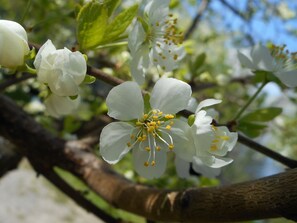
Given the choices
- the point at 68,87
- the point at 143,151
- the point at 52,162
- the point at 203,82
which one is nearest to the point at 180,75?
the point at 203,82

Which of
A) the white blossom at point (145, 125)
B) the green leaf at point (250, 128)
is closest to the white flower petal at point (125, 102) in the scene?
the white blossom at point (145, 125)

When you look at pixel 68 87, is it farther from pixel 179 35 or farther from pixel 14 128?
pixel 14 128

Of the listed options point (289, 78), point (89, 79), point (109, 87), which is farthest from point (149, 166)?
point (109, 87)

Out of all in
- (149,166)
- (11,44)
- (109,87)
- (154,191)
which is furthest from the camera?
(109,87)

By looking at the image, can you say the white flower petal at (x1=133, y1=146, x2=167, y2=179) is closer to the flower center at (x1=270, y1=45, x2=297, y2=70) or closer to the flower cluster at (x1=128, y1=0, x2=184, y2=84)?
the flower cluster at (x1=128, y1=0, x2=184, y2=84)

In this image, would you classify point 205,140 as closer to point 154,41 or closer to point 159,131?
point 159,131

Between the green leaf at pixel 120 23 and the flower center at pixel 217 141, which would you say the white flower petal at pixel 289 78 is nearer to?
the flower center at pixel 217 141
